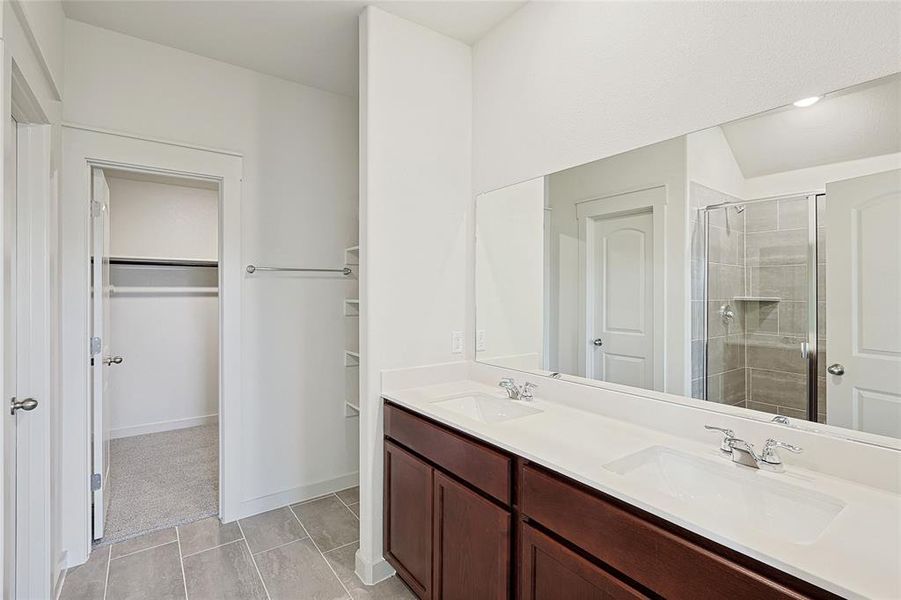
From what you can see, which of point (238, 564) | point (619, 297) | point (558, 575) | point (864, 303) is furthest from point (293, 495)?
point (864, 303)

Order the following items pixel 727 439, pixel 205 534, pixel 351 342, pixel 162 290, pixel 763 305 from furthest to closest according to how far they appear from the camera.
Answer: pixel 162 290, pixel 351 342, pixel 205 534, pixel 763 305, pixel 727 439

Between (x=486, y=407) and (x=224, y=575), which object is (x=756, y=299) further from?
(x=224, y=575)

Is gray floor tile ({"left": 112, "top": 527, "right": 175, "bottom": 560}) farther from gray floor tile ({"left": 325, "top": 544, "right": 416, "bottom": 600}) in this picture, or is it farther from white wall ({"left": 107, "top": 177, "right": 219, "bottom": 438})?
white wall ({"left": 107, "top": 177, "right": 219, "bottom": 438})

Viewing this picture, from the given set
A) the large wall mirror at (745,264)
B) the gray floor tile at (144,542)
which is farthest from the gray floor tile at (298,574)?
the large wall mirror at (745,264)

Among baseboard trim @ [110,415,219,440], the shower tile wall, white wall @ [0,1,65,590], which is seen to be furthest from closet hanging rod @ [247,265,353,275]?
baseboard trim @ [110,415,219,440]

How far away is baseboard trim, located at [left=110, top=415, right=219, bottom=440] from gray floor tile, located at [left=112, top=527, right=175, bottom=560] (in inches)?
81.4

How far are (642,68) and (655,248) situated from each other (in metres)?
0.64

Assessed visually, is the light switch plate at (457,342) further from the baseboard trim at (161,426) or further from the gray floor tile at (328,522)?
the baseboard trim at (161,426)

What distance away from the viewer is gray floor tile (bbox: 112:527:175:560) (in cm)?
232

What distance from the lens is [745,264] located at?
4.65 feet

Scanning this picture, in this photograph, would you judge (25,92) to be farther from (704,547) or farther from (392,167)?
(704,547)

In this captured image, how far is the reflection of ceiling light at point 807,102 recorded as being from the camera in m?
1.24

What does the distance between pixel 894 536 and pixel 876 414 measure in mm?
363

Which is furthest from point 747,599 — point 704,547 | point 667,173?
point 667,173
